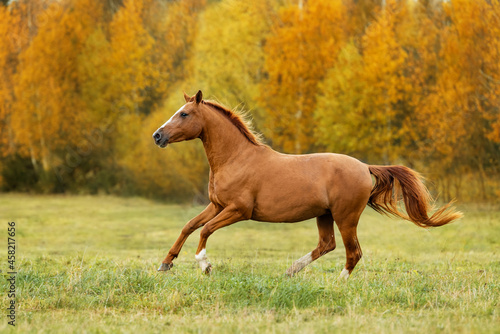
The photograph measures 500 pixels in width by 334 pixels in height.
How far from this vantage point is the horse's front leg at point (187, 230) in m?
8.31

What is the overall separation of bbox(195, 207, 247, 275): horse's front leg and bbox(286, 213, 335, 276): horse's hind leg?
3.22ft

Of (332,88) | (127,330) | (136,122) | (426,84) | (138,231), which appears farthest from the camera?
(136,122)

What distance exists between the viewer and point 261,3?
29.0m

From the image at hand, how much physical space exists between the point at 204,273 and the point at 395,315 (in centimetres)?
274

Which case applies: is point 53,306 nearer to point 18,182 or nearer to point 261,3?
point 261,3

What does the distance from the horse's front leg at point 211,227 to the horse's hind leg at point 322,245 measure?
0.98 meters

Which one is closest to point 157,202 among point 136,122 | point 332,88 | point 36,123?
point 136,122

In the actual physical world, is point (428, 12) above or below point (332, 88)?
above

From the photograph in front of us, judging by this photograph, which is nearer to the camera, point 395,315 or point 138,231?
point 395,315

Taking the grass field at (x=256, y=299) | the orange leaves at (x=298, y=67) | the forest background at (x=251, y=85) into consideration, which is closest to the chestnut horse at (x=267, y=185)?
the grass field at (x=256, y=299)

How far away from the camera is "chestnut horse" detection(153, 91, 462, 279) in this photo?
8.27m

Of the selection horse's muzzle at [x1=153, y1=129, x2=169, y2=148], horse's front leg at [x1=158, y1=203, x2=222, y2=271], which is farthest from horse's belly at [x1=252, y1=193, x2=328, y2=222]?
horse's muzzle at [x1=153, y1=129, x2=169, y2=148]

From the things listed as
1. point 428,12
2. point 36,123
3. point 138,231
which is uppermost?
point 428,12

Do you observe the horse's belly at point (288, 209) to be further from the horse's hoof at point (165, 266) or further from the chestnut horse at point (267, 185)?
the horse's hoof at point (165, 266)
